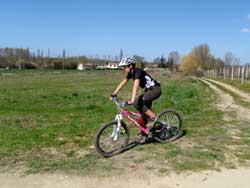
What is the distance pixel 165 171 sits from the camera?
195 inches

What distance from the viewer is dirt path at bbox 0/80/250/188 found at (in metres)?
4.45

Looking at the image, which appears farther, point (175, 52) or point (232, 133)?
point (175, 52)

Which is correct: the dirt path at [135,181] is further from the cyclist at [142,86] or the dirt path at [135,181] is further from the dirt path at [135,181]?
the cyclist at [142,86]

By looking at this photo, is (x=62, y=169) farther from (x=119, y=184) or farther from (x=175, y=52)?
(x=175, y=52)

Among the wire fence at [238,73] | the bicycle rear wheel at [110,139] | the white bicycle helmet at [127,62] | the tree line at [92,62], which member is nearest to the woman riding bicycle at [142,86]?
the white bicycle helmet at [127,62]

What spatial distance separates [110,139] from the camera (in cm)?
597

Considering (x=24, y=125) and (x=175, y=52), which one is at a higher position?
(x=175, y=52)

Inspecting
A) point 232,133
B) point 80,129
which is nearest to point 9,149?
point 80,129

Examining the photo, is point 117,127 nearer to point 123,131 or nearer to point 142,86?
point 123,131

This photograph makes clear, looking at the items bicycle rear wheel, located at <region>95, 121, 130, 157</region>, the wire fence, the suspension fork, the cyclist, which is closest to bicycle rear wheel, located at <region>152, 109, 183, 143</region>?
the cyclist

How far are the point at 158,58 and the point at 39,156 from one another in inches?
4587

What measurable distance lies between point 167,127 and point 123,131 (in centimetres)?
123

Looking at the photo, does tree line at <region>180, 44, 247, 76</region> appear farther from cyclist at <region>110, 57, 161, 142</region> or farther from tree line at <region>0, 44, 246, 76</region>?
cyclist at <region>110, 57, 161, 142</region>

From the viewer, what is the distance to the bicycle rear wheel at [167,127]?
6.74 meters
